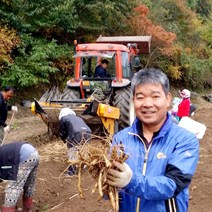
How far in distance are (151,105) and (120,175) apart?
48cm

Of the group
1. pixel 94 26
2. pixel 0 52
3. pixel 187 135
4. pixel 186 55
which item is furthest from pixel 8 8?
pixel 187 135

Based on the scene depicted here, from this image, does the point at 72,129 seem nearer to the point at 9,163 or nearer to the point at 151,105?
the point at 9,163

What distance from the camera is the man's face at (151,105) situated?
223 centimetres

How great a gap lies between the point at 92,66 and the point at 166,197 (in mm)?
8150

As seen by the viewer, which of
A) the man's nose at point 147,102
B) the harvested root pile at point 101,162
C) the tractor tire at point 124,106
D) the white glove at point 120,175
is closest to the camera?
the white glove at point 120,175

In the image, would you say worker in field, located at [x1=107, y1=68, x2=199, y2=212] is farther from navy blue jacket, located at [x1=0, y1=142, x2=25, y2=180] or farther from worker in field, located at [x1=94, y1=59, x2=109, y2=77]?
worker in field, located at [x1=94, y1=59, x2=109, y2=77]

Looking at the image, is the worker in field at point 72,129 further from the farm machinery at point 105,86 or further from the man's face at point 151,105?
the man's face at point 151,105

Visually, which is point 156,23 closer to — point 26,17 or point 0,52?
point 26,17

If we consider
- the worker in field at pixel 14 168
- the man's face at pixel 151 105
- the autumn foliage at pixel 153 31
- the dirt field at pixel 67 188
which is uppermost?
the autumn foliage at pixel 153 31

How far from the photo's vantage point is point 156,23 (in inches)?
806

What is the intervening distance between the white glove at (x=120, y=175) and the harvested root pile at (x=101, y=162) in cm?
4

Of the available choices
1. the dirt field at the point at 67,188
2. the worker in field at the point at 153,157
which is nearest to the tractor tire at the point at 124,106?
the dirt field at the point at 67,188

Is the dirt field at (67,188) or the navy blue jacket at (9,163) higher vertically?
the navy blue jacket at (9,163)

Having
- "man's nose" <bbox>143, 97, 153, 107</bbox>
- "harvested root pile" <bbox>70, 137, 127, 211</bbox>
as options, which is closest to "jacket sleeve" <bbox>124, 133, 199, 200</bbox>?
"harvested root pile" <bbox>70, 137, 127, 211</bbox>
